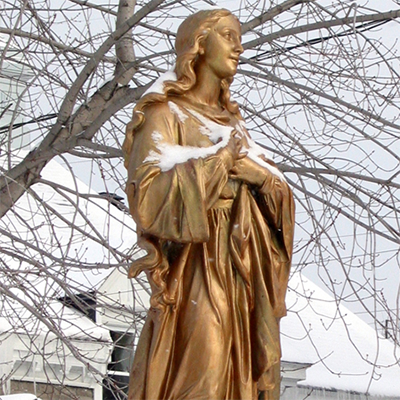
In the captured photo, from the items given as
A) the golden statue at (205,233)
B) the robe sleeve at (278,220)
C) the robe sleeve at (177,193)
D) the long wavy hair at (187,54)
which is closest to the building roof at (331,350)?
the robe sleeve at (278,220)

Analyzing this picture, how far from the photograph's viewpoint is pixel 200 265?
4.46 m

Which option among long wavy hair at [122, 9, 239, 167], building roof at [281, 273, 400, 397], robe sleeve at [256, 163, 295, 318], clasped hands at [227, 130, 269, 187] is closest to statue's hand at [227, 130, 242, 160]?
clasped hands at [227, 130, 269, 187]

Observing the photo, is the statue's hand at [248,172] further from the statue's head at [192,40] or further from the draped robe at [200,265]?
the statue's head at [192,40]

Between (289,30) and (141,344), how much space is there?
3.72m

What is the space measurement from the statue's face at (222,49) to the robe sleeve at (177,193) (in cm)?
42

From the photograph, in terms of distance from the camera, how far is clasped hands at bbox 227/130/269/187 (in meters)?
4.54

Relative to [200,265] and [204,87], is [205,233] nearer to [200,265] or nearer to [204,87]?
[200,265]

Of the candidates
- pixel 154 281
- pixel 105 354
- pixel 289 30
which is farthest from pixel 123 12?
pixel 105 354

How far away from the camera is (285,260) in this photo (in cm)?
470

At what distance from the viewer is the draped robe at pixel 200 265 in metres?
4.33

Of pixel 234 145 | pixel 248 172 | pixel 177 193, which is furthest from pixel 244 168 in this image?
pixel 177 193

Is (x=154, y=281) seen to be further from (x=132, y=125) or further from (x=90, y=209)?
(x=90, y=209)

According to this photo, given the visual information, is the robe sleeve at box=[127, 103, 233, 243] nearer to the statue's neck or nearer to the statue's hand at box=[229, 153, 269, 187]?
the statue's hand at box=[229, 153, 269, 187]

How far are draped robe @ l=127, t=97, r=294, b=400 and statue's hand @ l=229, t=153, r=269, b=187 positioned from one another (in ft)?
0.06
